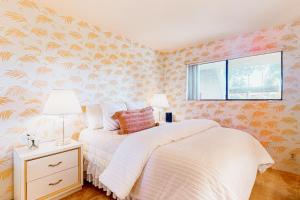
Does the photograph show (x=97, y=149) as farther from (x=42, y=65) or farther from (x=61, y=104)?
(x=42, y=65)

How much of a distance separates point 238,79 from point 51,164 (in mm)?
3094

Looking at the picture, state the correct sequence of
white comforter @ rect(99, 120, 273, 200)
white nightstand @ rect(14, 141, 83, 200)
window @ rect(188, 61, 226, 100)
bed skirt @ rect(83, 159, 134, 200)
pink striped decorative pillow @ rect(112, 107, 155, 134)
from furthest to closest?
window @ rect(188, 61, 226, 100)
pink striped decorative pillow @ rect(112, 107, 155, 134)
bed skirt @ rect(83, 159, 134, 200)
white nightstand @ rect(14, 141, 83, 200)
white comforter @ rect(99, 120, 273, 200)

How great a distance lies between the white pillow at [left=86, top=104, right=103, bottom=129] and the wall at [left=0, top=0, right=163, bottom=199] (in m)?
0.17

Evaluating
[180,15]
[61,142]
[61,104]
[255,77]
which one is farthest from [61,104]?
[255,77]

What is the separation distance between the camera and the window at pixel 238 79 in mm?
2736

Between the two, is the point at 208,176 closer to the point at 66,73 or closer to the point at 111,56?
the point at 66,73

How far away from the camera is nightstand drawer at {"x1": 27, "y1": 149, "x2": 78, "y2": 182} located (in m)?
1.63

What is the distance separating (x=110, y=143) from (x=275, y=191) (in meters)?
2.00

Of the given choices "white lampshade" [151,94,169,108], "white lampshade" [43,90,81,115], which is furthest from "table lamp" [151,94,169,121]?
"white lampshade" [43,90,81,115]

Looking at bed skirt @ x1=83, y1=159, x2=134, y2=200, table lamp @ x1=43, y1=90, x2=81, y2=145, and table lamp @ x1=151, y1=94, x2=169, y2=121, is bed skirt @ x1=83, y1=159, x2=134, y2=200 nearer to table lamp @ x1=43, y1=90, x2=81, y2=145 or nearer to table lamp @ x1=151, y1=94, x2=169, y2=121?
table lamp @ x1=43, y1=90, x2=81, y2=145

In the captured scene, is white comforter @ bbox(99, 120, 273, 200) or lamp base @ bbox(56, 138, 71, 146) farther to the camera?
lamp base @ bbox(56, 138, 71, 146)

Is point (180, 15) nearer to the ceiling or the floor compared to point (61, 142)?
nearer to the ceiling

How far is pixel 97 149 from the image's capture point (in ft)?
6.46

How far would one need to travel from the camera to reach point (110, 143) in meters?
1.84
